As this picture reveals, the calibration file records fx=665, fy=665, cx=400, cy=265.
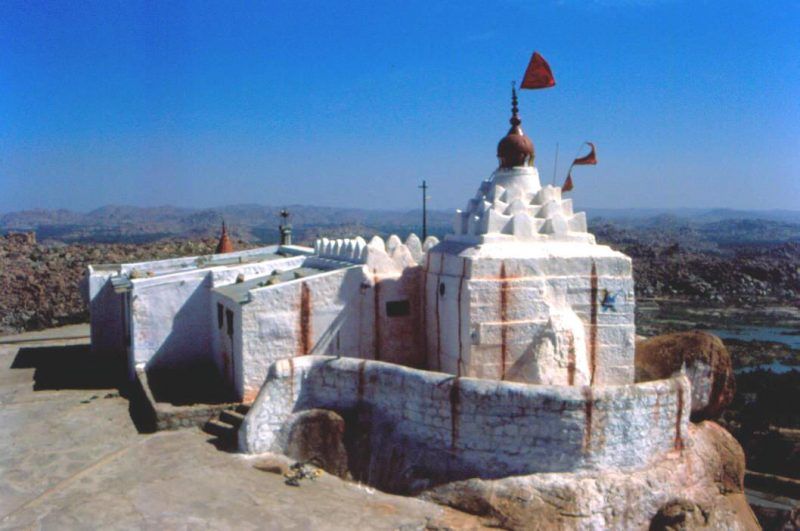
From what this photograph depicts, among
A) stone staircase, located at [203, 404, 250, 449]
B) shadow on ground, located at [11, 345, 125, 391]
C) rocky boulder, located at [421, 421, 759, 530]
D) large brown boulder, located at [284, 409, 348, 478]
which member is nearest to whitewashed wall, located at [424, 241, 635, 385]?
rocky boulder, located at [421, 421, 759, 530]

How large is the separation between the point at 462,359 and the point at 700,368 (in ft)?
17.7

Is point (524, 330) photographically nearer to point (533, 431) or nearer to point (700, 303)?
point (533, 431)

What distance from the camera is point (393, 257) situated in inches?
644

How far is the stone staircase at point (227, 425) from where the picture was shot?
13422 mm

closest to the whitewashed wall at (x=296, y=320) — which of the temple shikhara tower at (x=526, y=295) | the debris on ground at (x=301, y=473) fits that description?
the temple shikhara tower at (x=526, y=295)

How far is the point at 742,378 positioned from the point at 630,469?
72.8 ft

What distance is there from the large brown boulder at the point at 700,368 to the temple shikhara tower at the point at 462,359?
91mm

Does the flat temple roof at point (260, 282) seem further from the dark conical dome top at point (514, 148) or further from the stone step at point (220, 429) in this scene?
the dark conical dome top at point (514, 148)

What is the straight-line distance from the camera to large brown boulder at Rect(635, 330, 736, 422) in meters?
14.6

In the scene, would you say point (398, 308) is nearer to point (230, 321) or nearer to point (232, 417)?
point (230, 321)

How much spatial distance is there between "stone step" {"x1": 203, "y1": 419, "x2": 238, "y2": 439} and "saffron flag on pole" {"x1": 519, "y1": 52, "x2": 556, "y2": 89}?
1030cm

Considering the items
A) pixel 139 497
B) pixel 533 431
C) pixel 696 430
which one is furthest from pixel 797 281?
pixel 139 497

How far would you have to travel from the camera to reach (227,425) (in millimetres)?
13828

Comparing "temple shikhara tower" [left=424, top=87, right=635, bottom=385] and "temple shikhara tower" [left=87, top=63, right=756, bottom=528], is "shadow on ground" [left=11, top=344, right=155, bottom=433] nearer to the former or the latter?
"temple shikhara tower" [left=87, top=63, right=756, bottom=528]
